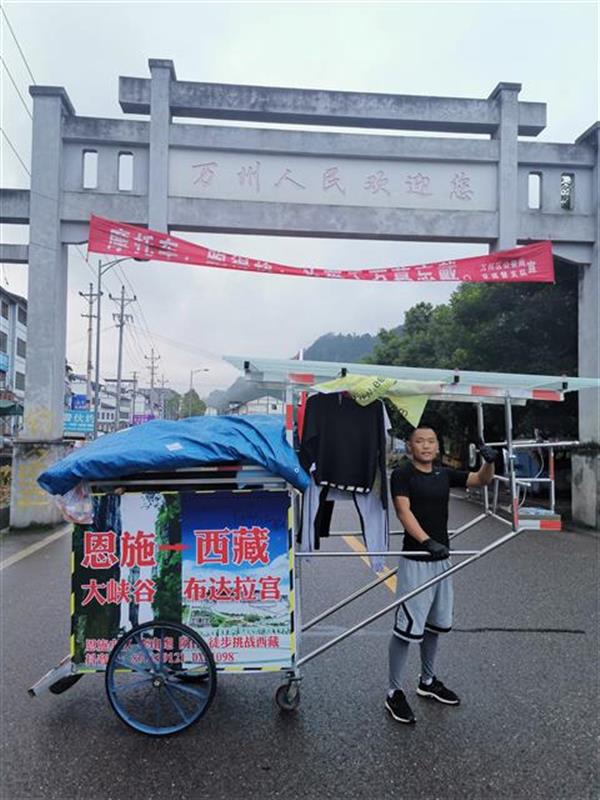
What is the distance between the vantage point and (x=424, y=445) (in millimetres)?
3600

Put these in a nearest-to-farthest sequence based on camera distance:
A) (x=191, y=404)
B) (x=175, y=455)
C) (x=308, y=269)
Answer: (x=175, y=455) < (x=308, y=269) < (x=191, y=404)

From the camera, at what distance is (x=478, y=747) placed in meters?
3.18

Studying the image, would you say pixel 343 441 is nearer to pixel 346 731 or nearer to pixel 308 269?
pixel 346 731

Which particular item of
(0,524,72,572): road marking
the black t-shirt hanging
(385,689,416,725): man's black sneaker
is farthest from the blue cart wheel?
(0,524,72,572): road marking

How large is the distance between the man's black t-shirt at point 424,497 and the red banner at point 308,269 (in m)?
6.16

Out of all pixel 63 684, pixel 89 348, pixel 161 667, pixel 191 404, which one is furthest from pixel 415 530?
pixel 191 404

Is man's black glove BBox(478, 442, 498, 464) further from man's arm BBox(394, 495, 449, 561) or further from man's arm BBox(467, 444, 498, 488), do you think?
man's arm BBox(394, 495, 449, 561)

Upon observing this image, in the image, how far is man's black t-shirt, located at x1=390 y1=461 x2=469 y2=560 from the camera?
11.8 ft

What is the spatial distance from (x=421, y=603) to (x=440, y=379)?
1.39 metres

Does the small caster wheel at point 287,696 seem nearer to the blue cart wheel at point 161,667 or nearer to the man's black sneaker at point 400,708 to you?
the blue cart wheel at point 161,667

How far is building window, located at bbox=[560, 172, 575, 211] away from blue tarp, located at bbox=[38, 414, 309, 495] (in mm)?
9149

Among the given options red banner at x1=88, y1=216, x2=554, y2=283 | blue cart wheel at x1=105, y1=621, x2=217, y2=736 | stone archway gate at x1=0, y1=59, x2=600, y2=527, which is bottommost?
blue cart wheel at x1=105, y1=621, x2=217, y2=736

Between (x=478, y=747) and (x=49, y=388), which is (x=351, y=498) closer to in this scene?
(x=478, y=747)

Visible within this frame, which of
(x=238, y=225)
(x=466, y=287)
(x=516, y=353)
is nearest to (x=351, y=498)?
(x=238, y=225)
